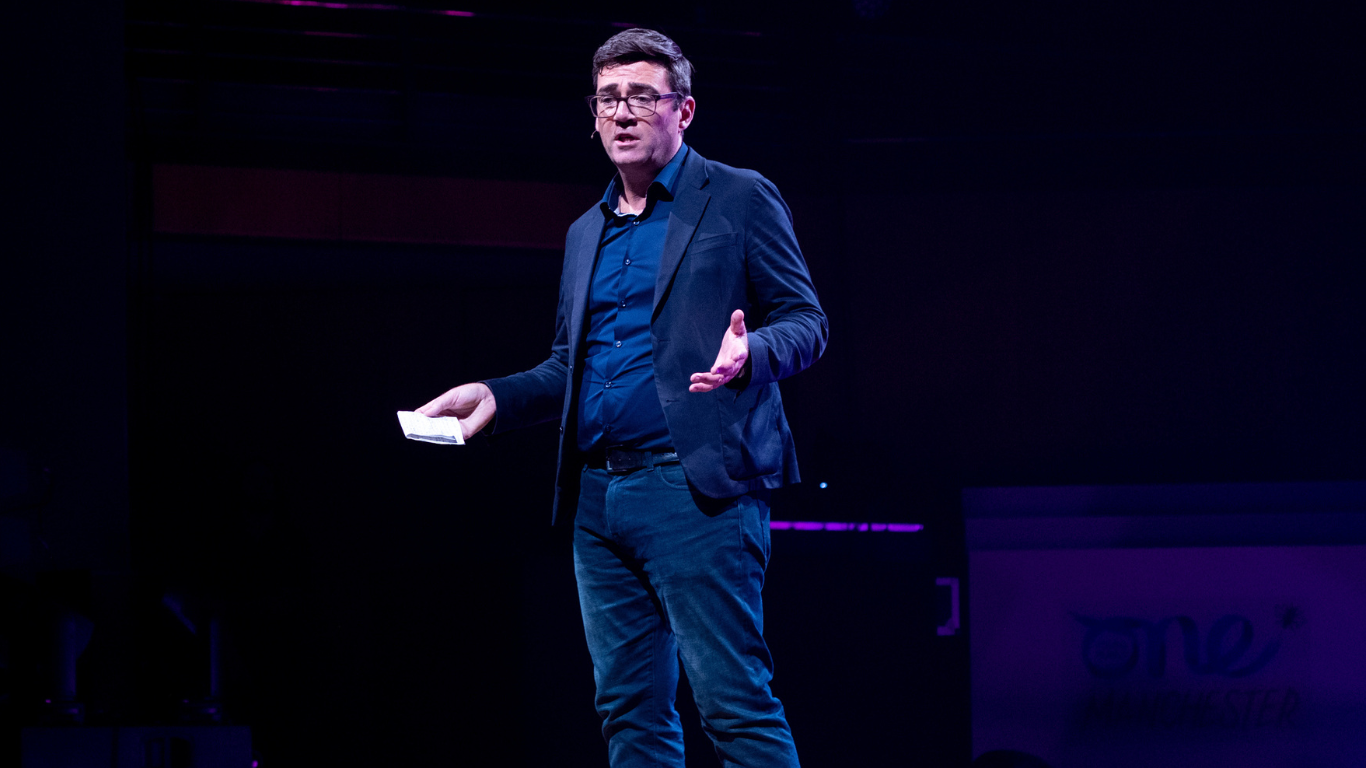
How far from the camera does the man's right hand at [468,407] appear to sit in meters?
1.65

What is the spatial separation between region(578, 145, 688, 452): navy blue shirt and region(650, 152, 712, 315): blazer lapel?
0.02 m

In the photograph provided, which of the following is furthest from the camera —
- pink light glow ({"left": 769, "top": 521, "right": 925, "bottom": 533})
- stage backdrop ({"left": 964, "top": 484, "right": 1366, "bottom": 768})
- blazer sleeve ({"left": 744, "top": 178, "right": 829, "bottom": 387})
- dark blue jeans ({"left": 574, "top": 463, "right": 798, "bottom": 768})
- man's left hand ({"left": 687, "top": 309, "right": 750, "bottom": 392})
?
stage backdrop ({"left": 964, "top": 484, "right": 1366, "bottom": 768})

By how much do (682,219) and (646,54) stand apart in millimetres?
260

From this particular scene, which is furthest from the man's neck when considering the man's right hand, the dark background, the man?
the dark background

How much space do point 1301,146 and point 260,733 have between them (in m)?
4.08

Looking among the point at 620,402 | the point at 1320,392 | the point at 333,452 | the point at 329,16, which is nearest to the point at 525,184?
the point at 329,16

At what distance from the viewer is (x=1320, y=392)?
4.26 metres

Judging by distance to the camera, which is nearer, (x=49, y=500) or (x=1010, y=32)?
(x=49, y=500)

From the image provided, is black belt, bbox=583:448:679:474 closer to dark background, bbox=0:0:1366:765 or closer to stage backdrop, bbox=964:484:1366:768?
dark background, bbox=0:0:1366:765

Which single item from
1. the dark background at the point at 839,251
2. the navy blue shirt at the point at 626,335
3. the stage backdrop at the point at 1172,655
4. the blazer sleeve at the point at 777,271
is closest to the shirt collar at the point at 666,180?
the navy blue shirt at the point at 626,335

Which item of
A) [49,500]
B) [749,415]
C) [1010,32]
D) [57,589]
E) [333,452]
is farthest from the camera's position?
[1010,32]

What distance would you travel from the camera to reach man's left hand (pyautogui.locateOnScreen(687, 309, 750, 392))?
1.37 m

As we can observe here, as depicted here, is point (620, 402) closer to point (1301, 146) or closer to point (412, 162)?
point (412, 162)

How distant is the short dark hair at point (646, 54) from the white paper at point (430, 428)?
1.96 ft
